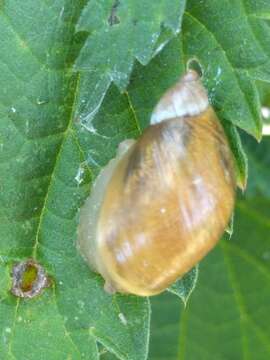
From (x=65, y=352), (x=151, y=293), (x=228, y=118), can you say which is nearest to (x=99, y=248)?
(x=151, y=293)

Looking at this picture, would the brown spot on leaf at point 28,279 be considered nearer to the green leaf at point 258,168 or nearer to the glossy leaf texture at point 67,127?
the glossy leaf texture at point 67,127

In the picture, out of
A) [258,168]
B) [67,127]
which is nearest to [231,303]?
[258,168]

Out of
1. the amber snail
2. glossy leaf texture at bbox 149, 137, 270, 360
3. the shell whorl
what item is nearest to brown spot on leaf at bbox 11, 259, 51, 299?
the amber snail

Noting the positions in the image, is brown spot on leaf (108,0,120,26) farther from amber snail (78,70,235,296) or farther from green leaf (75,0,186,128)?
amber snail (78,70,235,296)

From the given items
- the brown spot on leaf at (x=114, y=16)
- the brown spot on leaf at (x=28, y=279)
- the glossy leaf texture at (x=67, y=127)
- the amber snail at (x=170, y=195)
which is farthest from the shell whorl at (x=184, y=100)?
the brown spot on leaf at (x=28, y=279)

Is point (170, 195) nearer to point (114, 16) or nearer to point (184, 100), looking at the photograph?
point (184, 100)

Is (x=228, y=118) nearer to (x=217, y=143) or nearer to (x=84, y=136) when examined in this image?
(x=217, y=143)

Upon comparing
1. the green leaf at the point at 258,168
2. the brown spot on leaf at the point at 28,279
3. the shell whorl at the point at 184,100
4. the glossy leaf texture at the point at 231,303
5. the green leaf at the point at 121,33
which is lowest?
the glossy leaf texture at the point at 231,303
